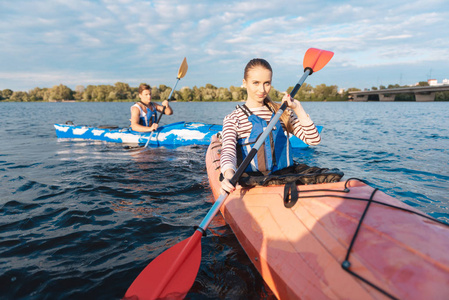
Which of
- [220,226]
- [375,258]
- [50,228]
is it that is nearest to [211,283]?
[220,226]

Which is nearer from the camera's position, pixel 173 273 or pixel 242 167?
pixel 173 273

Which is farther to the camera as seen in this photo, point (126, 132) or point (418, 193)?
point (126, 132)

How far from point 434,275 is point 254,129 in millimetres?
2036

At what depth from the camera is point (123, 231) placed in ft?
11.3

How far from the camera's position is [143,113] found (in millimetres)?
8891

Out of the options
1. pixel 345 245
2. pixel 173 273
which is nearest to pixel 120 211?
pixel 173 273

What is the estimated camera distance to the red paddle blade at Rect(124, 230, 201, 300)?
2273 millimetres

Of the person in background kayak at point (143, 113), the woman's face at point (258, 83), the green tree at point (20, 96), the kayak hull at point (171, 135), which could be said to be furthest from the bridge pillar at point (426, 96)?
the green tree at point (20, 96)

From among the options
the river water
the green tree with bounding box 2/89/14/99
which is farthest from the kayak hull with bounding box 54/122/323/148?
the green tree with bounding box 2/89/14/99

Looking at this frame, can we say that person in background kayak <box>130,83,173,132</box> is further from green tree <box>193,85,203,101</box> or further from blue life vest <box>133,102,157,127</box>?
green tree <box>193,85,203,101</box>

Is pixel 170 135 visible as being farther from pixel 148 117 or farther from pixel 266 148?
pixel 266 148

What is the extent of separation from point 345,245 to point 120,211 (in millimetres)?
3192

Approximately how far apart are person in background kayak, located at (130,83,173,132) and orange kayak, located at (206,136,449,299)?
22.7ft

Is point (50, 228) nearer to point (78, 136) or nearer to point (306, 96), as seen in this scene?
point (78, 136)
